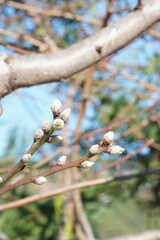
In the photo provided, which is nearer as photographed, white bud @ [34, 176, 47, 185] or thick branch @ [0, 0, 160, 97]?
white bud @ [34, 176, 47, 185]

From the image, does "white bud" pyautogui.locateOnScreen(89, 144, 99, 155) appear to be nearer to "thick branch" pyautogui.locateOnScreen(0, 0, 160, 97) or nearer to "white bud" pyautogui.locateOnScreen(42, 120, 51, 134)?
"white bud" pyautogui.locateOnScreen(42, 120, 51, 134)

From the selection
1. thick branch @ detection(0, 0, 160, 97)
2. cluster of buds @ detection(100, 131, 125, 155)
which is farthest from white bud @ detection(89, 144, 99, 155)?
thick branch @ detection(0, 0, 160, 97)

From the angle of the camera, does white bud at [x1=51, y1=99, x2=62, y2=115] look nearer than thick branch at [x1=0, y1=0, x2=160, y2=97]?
Yes

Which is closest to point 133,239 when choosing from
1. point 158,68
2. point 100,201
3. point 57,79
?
point 57,79

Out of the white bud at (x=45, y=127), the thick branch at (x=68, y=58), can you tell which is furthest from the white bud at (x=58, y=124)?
the thick branch at (x=68, y=58)

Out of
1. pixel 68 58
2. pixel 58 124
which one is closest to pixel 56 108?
pixel 58 124

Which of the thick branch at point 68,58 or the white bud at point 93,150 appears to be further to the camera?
the thick branch at point 68,58

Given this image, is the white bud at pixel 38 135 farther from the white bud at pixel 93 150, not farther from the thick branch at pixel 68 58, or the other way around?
the thick branch at pixel 68 58

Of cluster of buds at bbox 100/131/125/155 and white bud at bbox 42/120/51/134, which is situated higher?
white bud at bbox 42/120/51/134

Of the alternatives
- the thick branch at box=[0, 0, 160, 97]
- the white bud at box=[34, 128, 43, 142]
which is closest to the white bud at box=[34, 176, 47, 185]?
the white bud at box=[34, 128, 43, 142]

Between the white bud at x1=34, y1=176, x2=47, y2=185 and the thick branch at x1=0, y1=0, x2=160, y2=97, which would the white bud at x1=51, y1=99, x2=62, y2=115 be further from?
the thick branch at x1=0, y1=0, x2=160, y2=97
